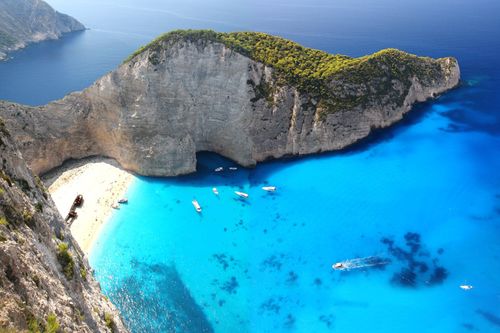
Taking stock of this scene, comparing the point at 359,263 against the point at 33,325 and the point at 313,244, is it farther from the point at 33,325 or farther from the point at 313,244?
the point at 33,325

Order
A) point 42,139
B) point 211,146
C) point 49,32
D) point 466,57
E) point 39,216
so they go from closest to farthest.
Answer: point 39,216 < point 42,139 < point 211,146 < point 466,57 < point 49,32

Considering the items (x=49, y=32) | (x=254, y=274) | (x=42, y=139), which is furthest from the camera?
(x=49, y=32)

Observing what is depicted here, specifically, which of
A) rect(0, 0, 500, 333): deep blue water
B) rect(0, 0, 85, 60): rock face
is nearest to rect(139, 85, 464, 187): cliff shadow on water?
rect(0, 0, 500, 333): deep blue water

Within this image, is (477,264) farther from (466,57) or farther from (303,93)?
(466,57)

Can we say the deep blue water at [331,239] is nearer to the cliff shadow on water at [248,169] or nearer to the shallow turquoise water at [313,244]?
the shallow turquoise water at [313,244]

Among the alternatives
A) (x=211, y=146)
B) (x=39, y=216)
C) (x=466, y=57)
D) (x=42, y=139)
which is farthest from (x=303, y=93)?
(x=466, y=57)

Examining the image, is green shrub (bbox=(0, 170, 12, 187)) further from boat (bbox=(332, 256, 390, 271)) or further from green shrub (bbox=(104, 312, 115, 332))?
boat (bbox=(332, 256, 390, 271))

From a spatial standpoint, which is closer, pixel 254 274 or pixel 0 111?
pixel 254 274
